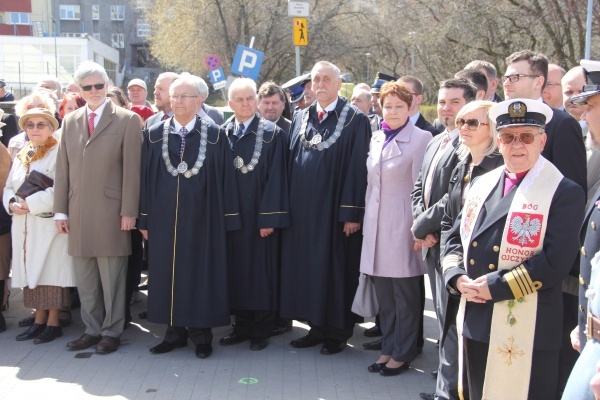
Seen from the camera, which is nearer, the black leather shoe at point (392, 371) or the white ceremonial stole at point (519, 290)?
the white ceremonial stole at point (519, 290)

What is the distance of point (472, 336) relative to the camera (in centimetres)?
359

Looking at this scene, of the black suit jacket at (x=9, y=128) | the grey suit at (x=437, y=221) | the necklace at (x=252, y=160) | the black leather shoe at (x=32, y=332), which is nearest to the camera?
the grey suit at (x=437, y=221)

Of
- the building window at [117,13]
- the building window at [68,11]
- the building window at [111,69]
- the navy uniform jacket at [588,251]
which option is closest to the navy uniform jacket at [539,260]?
the navy uniform jacket at [588,251]

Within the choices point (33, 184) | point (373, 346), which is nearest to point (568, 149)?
point (373, 346)

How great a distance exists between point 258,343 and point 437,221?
2.09 meters

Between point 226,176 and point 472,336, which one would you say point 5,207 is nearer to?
point 226,176

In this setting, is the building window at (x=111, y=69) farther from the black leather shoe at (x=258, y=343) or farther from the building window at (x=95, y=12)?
the black leather shoe at (x=258, y=343)

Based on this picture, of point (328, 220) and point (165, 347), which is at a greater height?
point (328, 220)

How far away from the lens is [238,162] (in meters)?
5.84

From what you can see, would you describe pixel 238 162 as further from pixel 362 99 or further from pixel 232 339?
pixel 362 99

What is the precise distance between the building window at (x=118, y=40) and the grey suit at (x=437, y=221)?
7189 cm

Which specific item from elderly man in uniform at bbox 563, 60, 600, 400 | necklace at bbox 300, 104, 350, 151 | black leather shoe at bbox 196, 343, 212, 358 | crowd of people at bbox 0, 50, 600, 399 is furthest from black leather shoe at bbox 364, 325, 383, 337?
elderly man in uniform at bbox 563, 60, 600, 400

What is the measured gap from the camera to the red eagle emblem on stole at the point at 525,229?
11.0 ft

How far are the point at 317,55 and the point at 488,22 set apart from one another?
42.3 feet
